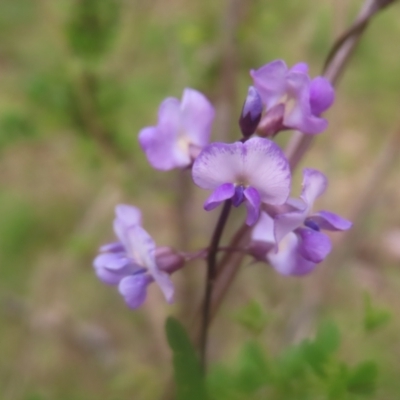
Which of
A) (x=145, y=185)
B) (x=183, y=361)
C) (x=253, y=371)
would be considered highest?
(x=183, y=361)

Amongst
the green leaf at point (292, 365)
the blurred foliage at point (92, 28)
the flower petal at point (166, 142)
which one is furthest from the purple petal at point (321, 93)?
the blurred foliage at point (92, 28)

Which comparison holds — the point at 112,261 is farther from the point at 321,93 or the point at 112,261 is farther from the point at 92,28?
the point at 92,28

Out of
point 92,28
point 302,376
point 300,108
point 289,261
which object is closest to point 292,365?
point 302,376

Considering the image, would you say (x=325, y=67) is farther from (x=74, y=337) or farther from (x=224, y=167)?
(x=74, y=337)

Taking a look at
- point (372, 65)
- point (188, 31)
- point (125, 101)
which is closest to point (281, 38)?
point (372, 65)

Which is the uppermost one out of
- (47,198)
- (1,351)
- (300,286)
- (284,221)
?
(284,221)

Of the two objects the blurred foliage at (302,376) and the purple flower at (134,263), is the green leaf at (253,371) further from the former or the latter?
the purple flower at (134,263)
